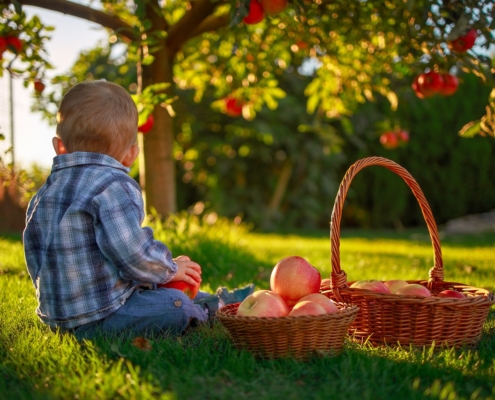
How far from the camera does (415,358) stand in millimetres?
2129

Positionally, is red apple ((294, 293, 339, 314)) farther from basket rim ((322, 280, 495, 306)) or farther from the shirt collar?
the shirt collar

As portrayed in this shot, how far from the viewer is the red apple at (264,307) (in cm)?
209

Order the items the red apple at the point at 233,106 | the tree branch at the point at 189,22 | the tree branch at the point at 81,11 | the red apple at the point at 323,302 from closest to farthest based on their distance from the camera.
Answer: the red apple at the point at 323,302 → the tree branch at the point at 81,11 → the tree branch at the point at 189,22 → the red apple at the point at 233,106

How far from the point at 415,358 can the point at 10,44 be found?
101 inches

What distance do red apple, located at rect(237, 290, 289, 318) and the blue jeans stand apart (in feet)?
1.29

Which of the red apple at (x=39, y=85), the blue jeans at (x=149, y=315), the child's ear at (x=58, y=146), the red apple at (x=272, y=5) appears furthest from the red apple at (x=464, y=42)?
the red apple at (x=39, y=85)

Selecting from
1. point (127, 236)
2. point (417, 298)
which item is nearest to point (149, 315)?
point (127, 236)

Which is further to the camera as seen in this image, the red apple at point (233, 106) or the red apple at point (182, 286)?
the red apple at point (233, 106)

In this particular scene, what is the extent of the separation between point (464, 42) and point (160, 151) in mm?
2596

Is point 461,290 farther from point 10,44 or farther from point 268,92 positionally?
point 268,92

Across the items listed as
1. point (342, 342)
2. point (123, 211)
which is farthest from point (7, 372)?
point (342, 342)

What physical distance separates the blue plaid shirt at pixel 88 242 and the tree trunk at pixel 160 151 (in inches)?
101

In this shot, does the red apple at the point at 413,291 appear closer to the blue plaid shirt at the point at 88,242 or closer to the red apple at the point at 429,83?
the blue plaid shirt at the point at 88,242

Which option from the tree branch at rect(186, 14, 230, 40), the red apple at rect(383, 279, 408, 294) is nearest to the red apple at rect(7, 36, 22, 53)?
the tree branch at rect(186, 14, 230, 40)
